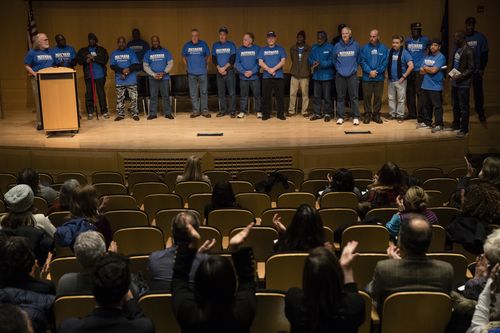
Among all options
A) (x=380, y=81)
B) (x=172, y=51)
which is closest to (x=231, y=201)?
(x=380, y=81)

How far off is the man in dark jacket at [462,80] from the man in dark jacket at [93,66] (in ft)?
20.9

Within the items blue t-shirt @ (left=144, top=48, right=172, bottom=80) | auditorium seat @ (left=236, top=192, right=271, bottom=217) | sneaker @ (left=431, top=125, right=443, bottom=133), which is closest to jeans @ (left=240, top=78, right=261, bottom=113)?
blue t-shirt @ (left=144, top=48, right=172, bottom=80)

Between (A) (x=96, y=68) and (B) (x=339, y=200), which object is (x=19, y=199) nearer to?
(B) (x=339, y=200)

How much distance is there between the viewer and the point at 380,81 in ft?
35.1

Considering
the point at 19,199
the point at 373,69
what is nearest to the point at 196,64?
the point at 373,69

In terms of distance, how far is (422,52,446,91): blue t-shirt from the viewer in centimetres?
980

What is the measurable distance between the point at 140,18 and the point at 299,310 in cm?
1149

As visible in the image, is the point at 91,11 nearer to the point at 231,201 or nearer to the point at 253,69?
the point at 253,69

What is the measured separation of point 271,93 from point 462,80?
3458 millimetres

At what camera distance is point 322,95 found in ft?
37.2

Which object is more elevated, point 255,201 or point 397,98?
point 397,98

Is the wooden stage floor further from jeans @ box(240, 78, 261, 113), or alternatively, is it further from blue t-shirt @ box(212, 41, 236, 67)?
blue t-shirt @ box(212, 41, 236, 67)

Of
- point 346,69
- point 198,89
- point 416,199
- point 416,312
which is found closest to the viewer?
point 416,312

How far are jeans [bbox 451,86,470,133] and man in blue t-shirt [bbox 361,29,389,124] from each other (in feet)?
4.36
